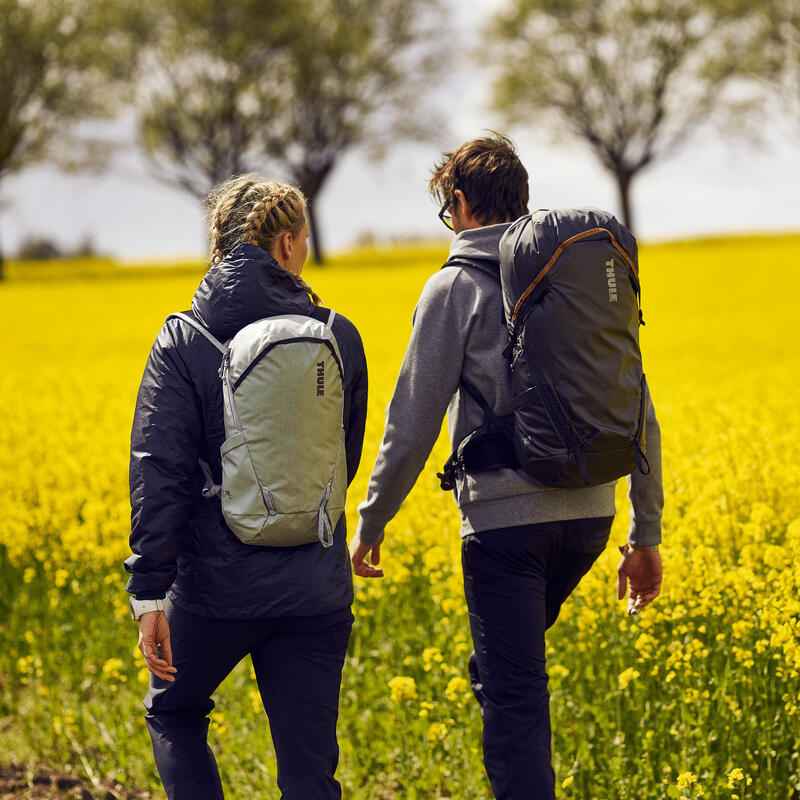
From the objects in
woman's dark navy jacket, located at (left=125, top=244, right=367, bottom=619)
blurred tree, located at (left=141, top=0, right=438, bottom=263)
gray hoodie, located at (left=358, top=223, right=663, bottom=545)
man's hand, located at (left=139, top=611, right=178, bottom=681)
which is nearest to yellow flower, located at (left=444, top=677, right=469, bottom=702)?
gray hoodie, located at (left=358, top=223, right=663, bottom=545)

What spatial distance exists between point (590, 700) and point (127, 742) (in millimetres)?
2031

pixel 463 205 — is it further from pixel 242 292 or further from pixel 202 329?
pixel 202 329

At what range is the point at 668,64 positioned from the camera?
41.9 meters

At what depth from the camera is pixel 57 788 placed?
167 inches

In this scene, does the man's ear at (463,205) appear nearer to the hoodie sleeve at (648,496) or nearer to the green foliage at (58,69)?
the hoodie sleeve at (648,496)

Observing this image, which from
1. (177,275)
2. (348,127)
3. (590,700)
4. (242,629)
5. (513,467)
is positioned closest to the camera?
(242,629)

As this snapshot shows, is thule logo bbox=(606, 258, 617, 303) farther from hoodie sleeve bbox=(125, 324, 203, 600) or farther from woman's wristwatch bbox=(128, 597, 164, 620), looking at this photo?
woman's wristwatch bbox=(128, 597, 164, 620)

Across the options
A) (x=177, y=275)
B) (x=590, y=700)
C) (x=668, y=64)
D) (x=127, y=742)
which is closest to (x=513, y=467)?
(x=590, y=700)

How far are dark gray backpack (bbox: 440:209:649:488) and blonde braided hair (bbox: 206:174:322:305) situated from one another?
56cm

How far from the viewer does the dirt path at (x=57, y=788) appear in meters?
4.19

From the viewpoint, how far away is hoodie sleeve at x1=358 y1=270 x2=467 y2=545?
280 centimetres

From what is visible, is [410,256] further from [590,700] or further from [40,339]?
[590,700]

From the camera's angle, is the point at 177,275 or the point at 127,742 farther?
the point at 177,275

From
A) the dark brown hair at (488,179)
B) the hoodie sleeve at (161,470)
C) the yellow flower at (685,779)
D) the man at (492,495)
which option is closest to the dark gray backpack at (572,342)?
the man at (492,495)
